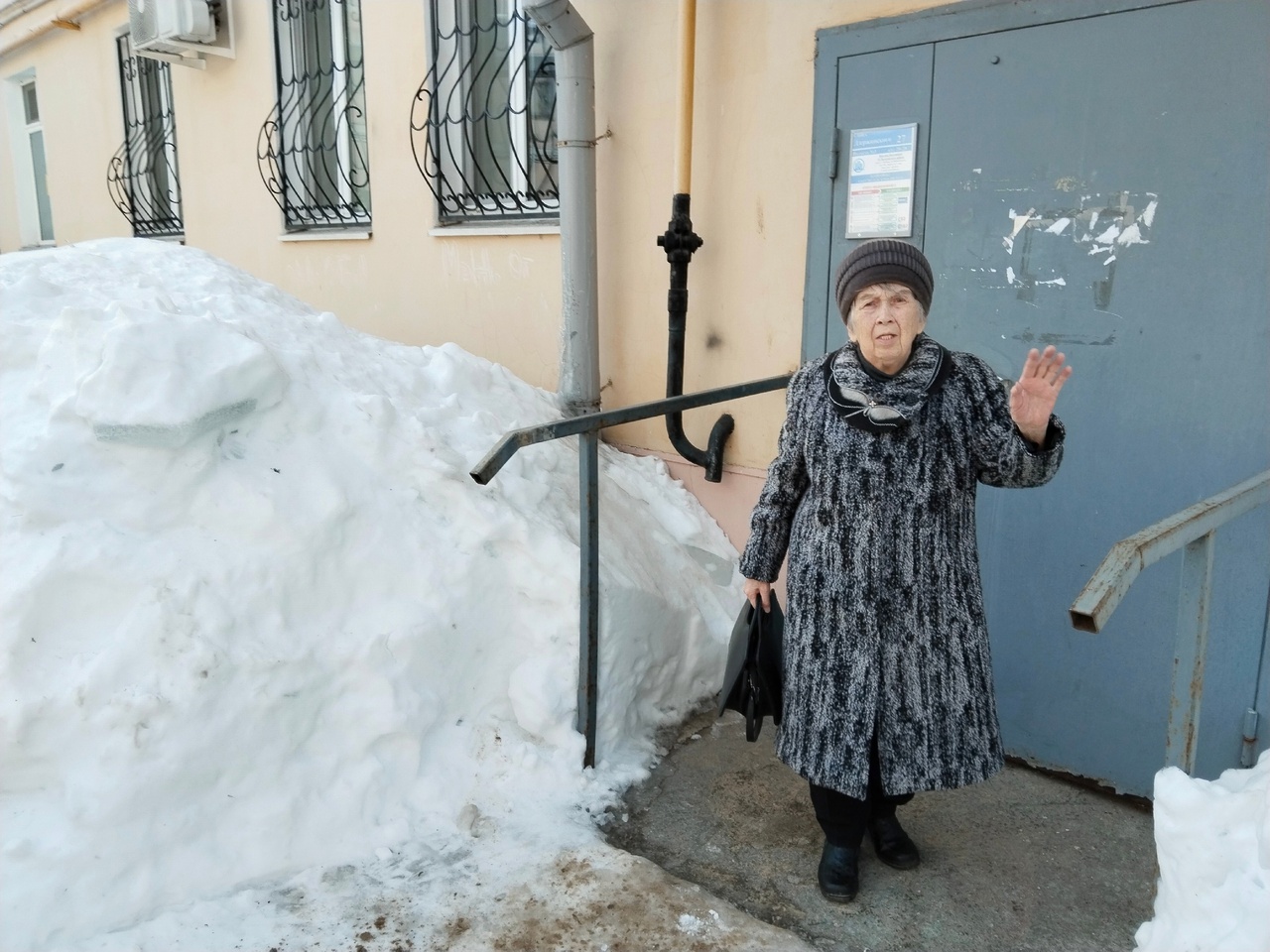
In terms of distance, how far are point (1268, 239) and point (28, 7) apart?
9.26 m

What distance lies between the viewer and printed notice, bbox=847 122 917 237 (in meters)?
2.94

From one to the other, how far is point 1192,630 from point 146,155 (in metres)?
7.91

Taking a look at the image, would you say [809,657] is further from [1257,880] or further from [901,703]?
[1257,880]

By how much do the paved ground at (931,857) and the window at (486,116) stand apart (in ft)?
8.77

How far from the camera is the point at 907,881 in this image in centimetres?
240

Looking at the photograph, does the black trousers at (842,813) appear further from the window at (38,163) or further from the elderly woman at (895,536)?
the window at (38,163)

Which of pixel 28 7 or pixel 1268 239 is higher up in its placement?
pixel 28 7

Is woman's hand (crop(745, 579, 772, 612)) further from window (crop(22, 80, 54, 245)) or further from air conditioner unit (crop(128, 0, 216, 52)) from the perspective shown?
window (crop(22, 80, 54, 245))

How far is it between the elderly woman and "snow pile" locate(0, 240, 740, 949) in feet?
1.93

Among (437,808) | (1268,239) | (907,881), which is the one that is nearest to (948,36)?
(1268,239)

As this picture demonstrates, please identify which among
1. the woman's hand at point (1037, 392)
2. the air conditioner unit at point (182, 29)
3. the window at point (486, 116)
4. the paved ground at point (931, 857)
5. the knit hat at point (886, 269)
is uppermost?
the air conditioner unit at point (182, 29)

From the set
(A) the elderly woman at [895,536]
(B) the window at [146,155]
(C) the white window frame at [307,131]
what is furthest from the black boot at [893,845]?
(B) the window at [146,155]

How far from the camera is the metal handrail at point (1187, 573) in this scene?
1673mm

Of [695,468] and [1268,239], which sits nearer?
[1268,239]
